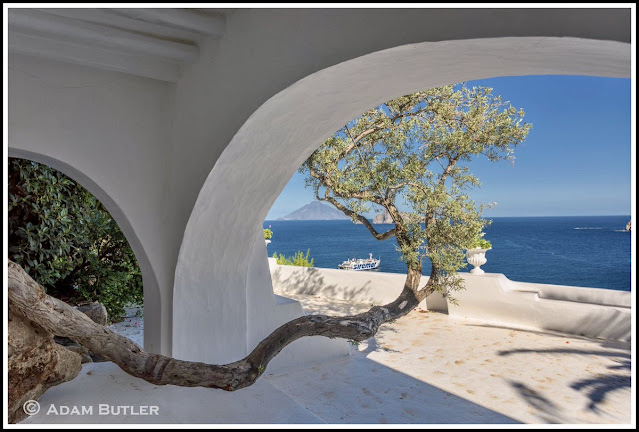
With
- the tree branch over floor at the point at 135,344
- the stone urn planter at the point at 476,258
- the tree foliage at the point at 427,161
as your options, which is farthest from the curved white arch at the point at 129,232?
the stone urn planter at the point at 476,258

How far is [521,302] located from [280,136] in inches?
216

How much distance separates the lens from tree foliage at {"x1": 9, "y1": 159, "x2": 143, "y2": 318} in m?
3.87

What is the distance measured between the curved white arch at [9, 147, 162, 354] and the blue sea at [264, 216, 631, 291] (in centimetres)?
2334

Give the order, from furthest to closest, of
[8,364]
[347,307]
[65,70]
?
→ [347,307] → [65,70] → [8,364]

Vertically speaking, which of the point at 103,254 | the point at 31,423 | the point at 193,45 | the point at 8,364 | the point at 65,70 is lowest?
the point at 31,423

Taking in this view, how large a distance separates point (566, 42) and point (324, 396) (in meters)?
3.56

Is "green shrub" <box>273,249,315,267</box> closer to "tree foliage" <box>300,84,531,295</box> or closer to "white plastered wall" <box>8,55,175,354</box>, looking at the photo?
"tree foliage" <box>300,84,531,295</box>

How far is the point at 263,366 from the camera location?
8.10 ft

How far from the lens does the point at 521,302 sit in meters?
6.41

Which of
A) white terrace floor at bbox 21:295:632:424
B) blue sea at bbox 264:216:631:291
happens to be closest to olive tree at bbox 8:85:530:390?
white terrace floor at bbox 21:295:632:424

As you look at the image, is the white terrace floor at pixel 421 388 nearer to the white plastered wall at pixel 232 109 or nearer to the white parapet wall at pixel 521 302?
the white parapet wall at pixel 521 302

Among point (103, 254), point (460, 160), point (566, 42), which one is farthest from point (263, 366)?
point (460, 160)

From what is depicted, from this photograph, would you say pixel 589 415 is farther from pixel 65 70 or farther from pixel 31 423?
pixel 65 70

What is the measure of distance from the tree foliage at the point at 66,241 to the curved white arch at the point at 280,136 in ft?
6.73
